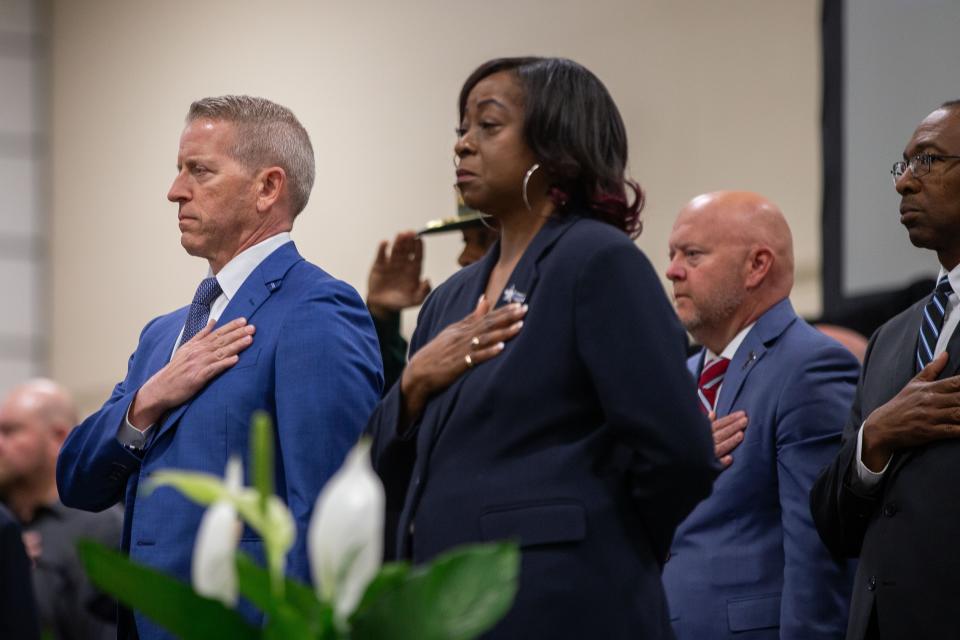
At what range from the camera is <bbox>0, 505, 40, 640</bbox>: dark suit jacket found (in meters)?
2.79

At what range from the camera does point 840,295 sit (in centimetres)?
590

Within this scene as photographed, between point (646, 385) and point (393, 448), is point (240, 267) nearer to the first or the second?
point (393, 448)

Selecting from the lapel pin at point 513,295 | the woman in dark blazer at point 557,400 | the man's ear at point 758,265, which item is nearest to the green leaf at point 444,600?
the woman in dark blazer at point 557,400

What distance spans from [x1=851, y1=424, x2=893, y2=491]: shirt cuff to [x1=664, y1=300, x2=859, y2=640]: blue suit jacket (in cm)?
24

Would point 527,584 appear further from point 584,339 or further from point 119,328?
point 119,328

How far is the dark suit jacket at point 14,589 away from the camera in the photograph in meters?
2.79

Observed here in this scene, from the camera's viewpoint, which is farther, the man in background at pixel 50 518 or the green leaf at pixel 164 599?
the man in background at pixel 50 518

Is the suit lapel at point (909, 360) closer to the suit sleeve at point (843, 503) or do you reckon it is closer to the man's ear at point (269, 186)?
the suit sleeve at point (843, 503)

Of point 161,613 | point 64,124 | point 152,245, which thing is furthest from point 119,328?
point 161,613

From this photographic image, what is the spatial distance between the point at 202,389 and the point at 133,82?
23.4 feet

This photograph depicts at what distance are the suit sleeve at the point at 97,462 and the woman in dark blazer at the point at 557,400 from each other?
631 mm

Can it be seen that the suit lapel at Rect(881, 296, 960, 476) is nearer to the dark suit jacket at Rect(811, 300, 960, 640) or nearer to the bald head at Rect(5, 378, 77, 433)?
the dark suit jacket at Rect(811, 300, 960, 640)

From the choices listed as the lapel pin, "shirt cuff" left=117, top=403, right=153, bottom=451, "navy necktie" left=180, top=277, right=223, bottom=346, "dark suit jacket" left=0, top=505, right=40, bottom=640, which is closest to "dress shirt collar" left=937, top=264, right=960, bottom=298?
the lapel pin

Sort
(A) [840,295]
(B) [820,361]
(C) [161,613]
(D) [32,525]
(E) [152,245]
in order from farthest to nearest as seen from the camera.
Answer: (E) [152,245] → (A) [840,295] → (D) [32,525] → (B) [820,361] → (C) [161,613]
